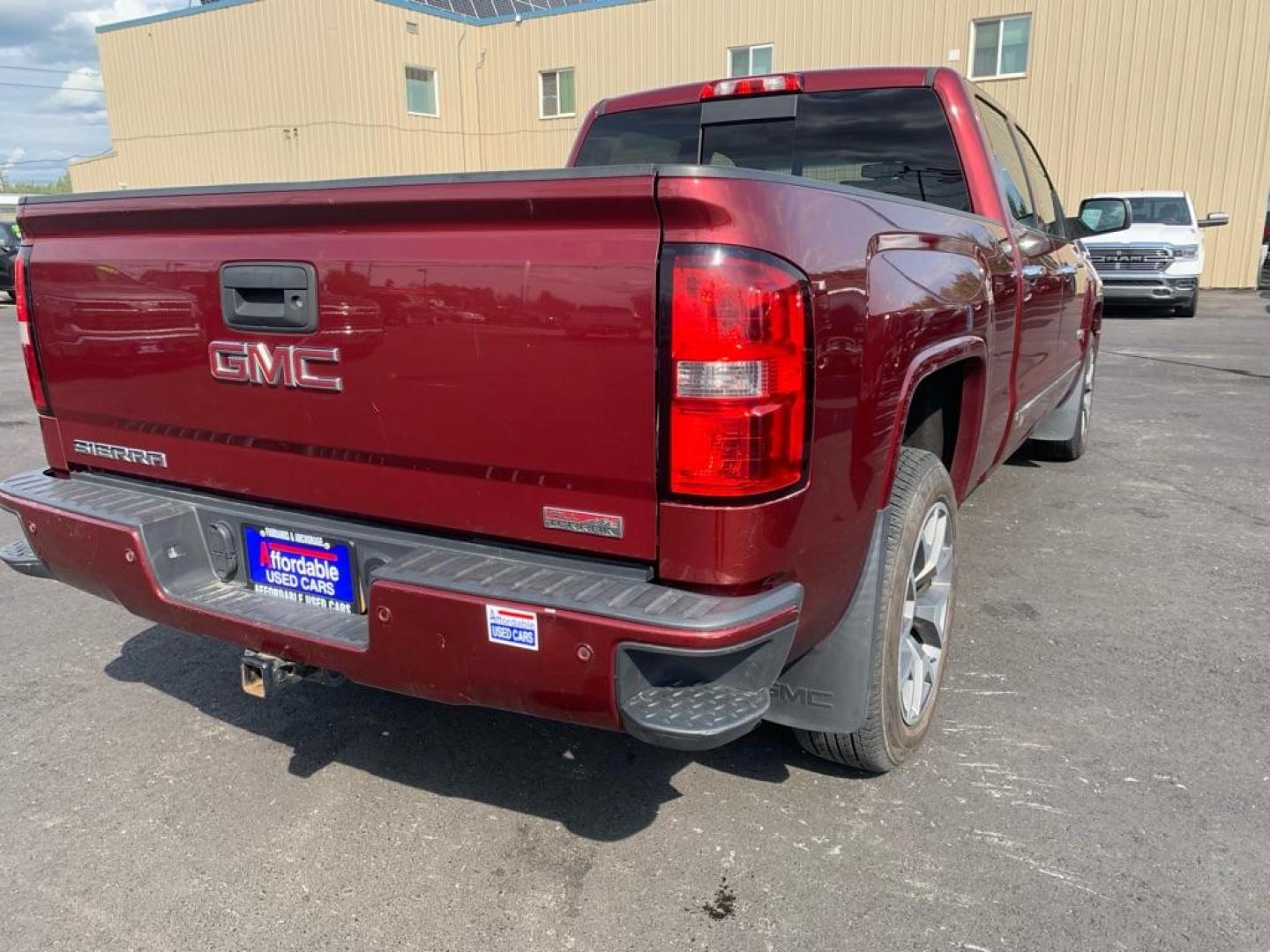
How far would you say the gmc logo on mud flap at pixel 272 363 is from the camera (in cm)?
233

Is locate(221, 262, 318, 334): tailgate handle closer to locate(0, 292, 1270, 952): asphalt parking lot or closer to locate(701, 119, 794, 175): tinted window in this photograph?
locate(0, 292, 1270, 952): asphalt parking lot

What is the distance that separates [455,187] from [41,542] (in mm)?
1702

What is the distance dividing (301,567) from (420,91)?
2570cm

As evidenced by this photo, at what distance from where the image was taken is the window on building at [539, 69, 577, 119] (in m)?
24.7

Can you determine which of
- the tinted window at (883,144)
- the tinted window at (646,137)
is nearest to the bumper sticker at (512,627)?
the tinted window at (883,144)

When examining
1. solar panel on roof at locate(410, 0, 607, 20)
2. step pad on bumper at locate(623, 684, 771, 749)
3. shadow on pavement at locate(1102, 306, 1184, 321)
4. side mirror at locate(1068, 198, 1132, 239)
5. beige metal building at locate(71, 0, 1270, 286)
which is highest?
solar panel on roof at locate(410, 0, 607, 20)

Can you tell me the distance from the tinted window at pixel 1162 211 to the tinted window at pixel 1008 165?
42.5 feet

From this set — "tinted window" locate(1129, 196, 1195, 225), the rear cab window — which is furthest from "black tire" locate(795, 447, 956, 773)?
"tinted window" locate(1129, 196, 1195, 225)

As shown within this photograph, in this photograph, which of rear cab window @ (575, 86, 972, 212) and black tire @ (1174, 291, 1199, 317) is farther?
black tire @ (1174, 291, 1199, 317)

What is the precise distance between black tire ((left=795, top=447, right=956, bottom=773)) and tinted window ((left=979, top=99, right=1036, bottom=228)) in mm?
1652

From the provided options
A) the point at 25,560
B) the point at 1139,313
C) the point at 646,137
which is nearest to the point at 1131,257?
the point at 1139,313

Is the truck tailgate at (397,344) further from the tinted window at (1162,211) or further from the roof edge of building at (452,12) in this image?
the roof edge of building at (452,12)

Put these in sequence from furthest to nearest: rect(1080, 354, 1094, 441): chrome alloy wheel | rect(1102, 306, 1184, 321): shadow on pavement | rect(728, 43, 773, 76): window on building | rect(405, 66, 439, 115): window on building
Result: 1. rect(405, 66, 439, 115): window on building
2. rect(728, 43, 773, 76): window on building
3. rect(1102, 306, 1184, 321): shadow on pavement
4. rect(1080, 354, 1094, 441): chrome alloy wheel

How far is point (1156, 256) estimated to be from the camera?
15.0 m
